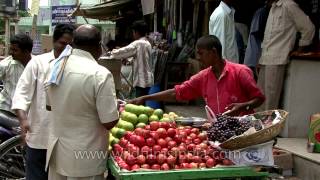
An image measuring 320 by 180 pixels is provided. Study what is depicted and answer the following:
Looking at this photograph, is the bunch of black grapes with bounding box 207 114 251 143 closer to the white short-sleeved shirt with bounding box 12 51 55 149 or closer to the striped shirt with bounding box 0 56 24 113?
the white short-sleeved shirt with bounding box 12 51 55 149

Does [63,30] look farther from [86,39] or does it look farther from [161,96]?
[161,96]

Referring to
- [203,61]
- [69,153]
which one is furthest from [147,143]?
[203,61]

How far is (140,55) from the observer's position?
8.24 meters

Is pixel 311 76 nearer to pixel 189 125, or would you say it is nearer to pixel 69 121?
pixel 189 125

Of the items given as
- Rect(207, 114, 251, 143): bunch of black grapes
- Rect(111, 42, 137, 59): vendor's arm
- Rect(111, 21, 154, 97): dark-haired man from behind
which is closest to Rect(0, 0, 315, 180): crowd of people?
Rect(207, 114, 251, 143): bunch of black grapes

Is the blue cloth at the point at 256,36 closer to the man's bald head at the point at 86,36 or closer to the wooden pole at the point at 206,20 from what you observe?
the wooden pole at the point at 206,20

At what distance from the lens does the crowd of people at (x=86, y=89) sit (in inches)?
126

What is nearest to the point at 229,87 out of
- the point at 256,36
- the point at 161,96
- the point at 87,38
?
the point at 161,96

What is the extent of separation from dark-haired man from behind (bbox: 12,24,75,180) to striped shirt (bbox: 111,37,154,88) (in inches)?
157

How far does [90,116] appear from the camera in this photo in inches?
127

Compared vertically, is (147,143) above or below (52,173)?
above

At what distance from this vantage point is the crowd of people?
10.5ft

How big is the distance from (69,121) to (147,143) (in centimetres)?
59

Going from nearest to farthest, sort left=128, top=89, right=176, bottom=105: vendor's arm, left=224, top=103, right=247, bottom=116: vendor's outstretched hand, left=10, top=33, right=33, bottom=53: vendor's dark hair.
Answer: left=224, top=103, right=247, bottom=116: vendor's outstretched hand
left=128, top=89, right=176, bottom=105: vendor's arm
left=10, top=33, right=33, bottom=53: vendor's dark hair
